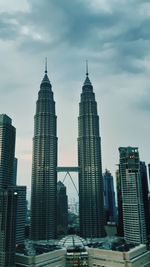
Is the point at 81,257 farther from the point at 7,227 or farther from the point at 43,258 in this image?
the point at 7,227

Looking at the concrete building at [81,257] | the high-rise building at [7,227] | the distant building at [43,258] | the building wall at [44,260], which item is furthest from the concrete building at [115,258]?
the high-rise building at [7,227]

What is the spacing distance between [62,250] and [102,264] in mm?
26186

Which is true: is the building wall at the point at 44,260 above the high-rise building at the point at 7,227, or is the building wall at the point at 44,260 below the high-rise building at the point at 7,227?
below

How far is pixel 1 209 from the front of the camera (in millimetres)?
162125

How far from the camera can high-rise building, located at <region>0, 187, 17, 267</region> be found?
490 ft

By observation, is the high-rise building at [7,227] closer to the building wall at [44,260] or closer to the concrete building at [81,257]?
the building wall at [44,260]

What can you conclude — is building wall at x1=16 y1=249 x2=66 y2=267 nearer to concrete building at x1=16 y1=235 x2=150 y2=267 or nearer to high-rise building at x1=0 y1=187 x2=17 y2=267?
concrete building at x1=16 y1=235 x2=150 y2=267

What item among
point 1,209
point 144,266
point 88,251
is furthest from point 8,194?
point 144,266

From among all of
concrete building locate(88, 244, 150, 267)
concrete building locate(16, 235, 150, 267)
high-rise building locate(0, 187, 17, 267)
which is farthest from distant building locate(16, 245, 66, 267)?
concrete building locate(88, 244, 150, 267)

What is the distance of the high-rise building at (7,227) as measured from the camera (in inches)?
5881

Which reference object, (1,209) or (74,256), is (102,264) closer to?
(74,256)

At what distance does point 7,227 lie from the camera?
156 meters

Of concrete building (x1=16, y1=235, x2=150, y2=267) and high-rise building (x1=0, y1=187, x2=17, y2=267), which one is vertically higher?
high-rise building (x1=0, y1=187, x2=17, y2=267)

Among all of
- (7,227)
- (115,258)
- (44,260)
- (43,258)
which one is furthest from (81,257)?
(7,227)
